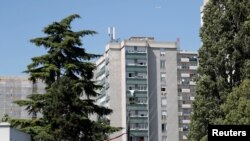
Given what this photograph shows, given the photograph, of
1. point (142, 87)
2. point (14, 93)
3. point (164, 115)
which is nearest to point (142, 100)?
point (142, 87)

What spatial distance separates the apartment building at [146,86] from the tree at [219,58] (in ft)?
214

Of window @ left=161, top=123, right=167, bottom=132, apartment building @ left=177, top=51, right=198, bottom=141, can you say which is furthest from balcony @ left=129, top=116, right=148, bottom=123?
apartment building @ left=177, top=51, right=198, bottom=141

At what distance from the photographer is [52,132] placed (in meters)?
32.1

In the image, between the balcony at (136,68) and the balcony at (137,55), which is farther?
the balcony at (137,55)

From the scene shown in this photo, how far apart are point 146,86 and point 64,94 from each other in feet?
246

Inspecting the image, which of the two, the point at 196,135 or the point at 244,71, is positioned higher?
the point at 244,71

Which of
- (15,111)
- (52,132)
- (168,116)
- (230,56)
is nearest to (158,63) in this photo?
(168,116)

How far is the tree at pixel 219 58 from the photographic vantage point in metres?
37.0

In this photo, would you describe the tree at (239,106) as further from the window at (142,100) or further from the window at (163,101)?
the window at (163,101)

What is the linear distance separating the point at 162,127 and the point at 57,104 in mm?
75941

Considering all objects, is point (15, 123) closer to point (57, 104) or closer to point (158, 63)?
point (57, 104)

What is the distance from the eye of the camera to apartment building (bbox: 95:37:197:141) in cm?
10544

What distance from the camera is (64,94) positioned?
32000 mm

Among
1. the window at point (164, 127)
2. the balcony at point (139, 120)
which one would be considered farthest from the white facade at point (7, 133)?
the window at point (164, 127)
